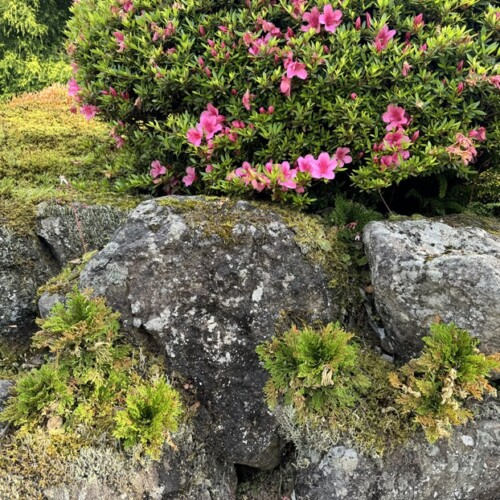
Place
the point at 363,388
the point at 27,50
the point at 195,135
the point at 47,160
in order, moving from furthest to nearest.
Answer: the point at 27,50 < the point at 47,160 < the point at 195,135 < the point at 363,388

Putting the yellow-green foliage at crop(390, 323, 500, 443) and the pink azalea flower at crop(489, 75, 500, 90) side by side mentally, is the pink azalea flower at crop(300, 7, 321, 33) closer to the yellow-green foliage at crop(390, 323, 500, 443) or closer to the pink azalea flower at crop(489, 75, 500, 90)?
the pink azalea flower at crop(489, 75, 500, 90)

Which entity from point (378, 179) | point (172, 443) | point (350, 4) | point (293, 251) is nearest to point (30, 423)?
point (172, 443)

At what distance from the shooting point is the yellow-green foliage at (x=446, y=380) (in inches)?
94.7

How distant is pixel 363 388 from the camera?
8.93 feet

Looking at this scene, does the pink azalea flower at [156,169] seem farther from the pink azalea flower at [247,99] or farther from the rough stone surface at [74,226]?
the pink azalea flower at [247,99]

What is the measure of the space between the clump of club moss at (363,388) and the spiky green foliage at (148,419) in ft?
1.80

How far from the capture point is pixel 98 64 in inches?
132

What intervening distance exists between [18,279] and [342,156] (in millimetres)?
2412

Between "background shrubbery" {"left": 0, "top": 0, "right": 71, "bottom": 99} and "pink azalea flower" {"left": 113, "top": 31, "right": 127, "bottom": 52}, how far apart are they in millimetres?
8200

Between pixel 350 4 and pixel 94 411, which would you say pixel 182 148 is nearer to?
pixel 350 4

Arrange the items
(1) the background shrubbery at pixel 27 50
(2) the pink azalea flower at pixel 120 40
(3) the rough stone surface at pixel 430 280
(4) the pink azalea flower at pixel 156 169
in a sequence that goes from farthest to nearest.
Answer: (1) the background shrubbery at pixel 27 50
(4) the pink azalea flower at pixel 156 169
(2) the pink azalea flower at pixel 120 40
(3) the rough stone surface at pixel 430 280

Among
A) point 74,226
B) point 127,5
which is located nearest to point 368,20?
point 127,5

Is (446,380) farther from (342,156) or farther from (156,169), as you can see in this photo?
(156,169)

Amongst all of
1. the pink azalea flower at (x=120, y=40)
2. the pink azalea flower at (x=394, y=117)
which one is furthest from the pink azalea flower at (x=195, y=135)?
the pink azalea flower at (x=394, y=117)
